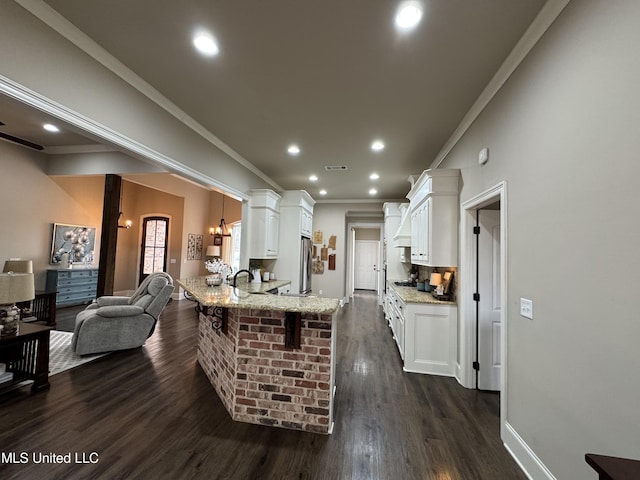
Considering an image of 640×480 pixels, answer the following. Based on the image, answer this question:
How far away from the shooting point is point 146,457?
1912 millimetres

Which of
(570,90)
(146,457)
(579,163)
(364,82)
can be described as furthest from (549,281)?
(146,457)

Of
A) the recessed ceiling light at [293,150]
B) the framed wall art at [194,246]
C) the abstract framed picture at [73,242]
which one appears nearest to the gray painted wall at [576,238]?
the recessed ceiling light at [293,150]

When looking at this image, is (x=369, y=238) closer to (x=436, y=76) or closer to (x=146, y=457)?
(x=436, y=76)

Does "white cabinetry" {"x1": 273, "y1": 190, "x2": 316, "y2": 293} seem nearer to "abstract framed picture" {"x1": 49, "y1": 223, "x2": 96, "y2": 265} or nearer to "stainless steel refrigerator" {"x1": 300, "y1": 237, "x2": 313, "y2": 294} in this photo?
"stainless steel refrigerator" {"x1": 300, "y1": 237, "x2": 313, "y2": 294}

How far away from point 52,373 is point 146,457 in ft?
7.24

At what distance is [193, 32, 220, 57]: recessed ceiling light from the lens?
205 cm

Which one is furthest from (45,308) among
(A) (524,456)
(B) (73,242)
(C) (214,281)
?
(A) (524,456)

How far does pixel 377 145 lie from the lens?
13.0 ft

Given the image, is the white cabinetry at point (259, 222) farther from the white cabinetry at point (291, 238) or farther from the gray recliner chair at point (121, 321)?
the gray recliner chair at point (121, 321)

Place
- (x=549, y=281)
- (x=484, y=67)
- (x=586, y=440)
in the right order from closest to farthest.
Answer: (x=586, y=440), (x=549, y=281), (x=484, y=67)

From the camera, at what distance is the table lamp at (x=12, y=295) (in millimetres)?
2553

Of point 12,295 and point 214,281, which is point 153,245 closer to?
point 214,281

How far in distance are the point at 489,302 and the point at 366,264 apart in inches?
339

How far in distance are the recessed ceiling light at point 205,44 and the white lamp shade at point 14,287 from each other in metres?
2.68
